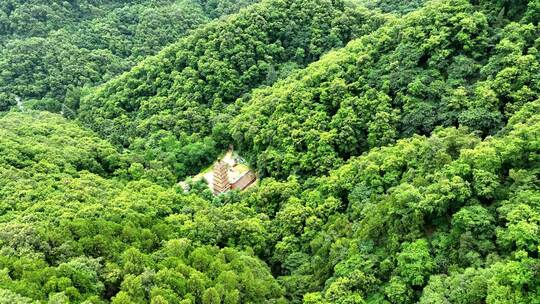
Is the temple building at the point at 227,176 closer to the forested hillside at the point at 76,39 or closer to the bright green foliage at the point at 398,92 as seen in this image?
the bright green foliage at the point at 398,92

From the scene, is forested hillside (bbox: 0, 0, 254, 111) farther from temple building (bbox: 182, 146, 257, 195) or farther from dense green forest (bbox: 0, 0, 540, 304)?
temple building (bbox: 182, 146, 257, 195)

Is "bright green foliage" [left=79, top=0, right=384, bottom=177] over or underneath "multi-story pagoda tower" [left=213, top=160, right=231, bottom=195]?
over

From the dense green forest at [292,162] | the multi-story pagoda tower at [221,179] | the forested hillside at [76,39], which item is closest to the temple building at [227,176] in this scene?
the multi-story pagoda tower at [221,179]

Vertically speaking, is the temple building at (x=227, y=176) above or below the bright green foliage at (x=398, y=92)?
below

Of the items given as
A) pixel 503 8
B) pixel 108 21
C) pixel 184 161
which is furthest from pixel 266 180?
pixel 108 21

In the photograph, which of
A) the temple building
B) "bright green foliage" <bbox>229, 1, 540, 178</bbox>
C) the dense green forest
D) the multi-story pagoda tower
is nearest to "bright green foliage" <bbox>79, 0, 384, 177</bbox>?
the dense green forest

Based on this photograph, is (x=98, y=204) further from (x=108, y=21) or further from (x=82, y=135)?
(x=108, y=21)

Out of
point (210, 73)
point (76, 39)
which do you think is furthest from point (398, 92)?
point (76, 39)
